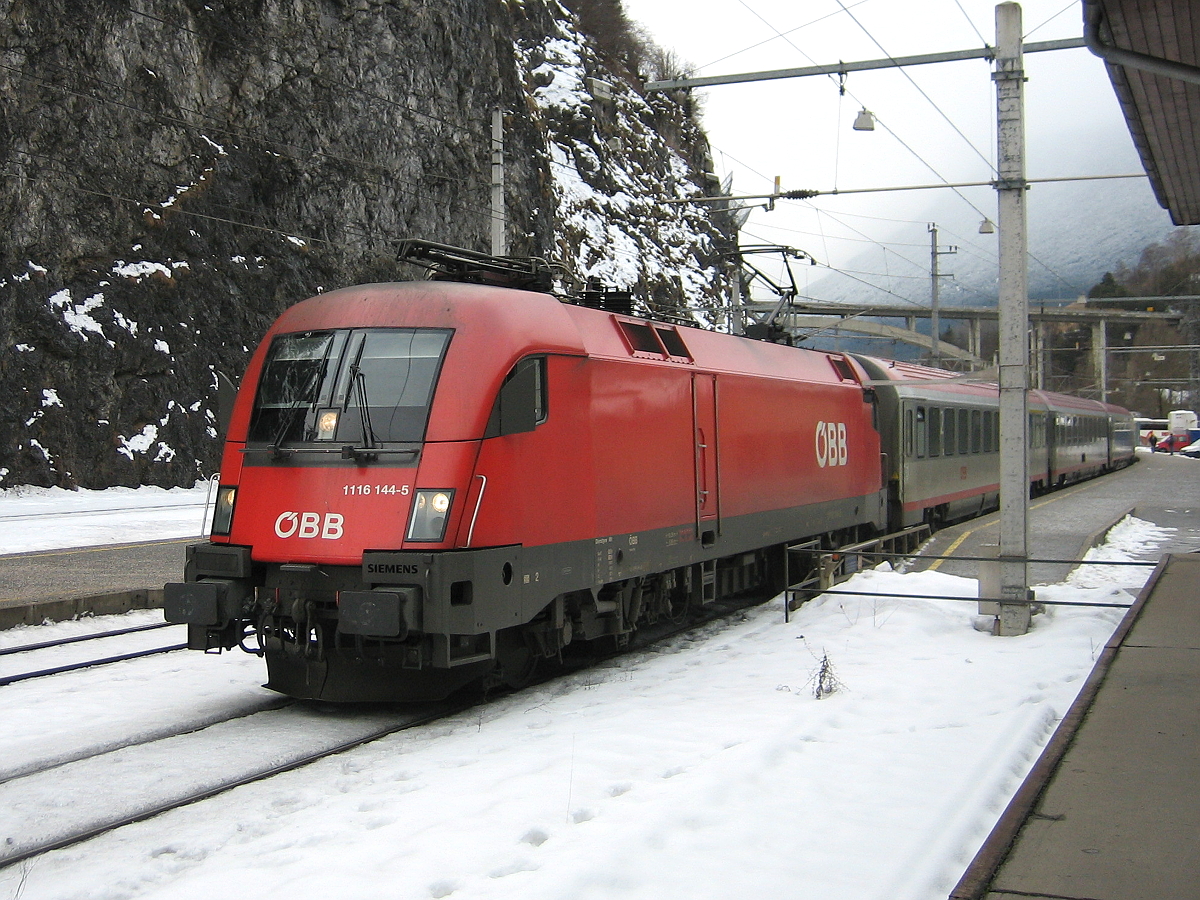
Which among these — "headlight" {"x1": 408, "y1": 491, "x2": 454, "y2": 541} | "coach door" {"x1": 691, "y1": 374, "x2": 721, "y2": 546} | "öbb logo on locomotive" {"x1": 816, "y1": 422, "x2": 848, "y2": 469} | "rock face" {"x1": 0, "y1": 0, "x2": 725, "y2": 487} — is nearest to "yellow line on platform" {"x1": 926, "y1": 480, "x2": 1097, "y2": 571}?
"öbb logo on locomotive" {"x1": 816, "y1": 422, "x2": 848, "y2": 469}

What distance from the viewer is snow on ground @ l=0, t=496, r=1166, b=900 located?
491 cm

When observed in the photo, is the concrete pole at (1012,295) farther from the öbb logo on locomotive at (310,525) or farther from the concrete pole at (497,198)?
the concrete pole at (497,198)

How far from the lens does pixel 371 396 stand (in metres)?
8.02

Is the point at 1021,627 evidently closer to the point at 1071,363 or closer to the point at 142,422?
the point at 142,422

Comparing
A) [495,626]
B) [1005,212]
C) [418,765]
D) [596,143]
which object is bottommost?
[418,765]

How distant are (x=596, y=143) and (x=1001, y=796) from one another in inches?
1833

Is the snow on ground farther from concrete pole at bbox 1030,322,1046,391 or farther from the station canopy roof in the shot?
concrete pole at bbox 1030,322,1046,391

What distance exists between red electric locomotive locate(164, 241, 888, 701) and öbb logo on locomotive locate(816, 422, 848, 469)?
4.83 meters

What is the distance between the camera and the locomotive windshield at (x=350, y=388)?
7.88 meters

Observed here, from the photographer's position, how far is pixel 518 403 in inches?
316

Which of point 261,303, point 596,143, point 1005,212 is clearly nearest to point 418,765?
point 1005,212

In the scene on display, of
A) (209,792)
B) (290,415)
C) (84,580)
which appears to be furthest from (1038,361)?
(209,792)

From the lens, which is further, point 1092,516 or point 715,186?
point 715,186

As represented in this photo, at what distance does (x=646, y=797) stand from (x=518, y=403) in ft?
10.4
